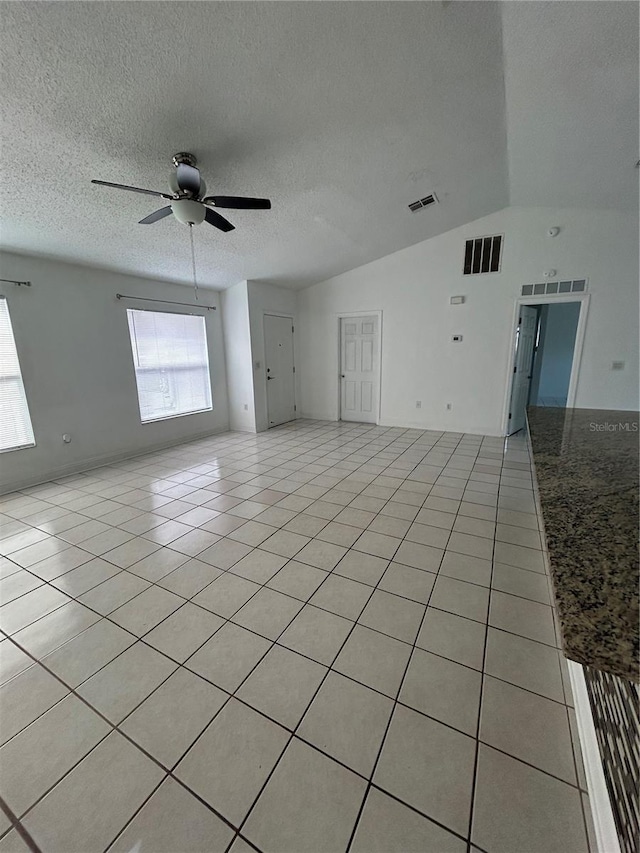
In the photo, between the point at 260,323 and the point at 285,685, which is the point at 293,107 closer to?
the point at 285,685

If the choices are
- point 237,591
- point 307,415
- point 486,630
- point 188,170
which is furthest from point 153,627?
point 307,415

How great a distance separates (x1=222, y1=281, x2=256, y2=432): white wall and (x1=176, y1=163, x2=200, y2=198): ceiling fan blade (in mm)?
3156

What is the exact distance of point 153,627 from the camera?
182 centimetres

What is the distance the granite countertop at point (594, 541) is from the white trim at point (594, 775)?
1.43 ft

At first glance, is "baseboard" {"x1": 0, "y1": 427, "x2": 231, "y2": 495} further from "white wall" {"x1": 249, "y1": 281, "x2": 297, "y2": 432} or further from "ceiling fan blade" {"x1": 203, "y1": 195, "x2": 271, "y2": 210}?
"ceiling fan blade" {"x1": 203, "y1": 195, "x2": 271, "y2": 210}

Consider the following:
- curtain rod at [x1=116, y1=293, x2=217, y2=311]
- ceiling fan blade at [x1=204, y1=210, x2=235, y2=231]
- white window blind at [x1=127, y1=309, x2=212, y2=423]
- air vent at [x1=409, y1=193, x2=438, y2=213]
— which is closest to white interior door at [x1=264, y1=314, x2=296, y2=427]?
curtain rod at [x1=116, y1=293, x2=217, y2=311]

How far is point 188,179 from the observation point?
2.30 metres

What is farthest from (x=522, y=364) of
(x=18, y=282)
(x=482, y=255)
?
(x=18, y=282)

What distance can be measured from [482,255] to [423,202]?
4.83 feet

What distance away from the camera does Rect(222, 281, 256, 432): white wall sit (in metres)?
5.60

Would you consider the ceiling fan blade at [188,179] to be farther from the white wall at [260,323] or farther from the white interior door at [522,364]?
the white interior door at [522,364]

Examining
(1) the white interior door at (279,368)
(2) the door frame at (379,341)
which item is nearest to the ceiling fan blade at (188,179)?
(1) the white interior door at (279,368)

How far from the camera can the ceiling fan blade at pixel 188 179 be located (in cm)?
226

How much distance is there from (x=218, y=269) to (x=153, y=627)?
4.38 metres
